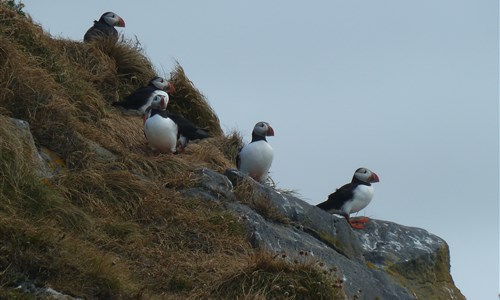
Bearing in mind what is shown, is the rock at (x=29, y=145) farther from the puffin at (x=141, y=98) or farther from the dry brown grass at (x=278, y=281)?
the puffin at (x=141, y=98)

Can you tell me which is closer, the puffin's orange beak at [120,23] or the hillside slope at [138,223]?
the hillside slope at [138,223]

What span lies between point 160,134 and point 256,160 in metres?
1.20

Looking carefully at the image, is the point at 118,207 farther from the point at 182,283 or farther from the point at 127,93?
the point at 127,93

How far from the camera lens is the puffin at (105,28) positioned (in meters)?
14.6

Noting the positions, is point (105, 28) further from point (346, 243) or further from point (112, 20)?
point (346, 243)

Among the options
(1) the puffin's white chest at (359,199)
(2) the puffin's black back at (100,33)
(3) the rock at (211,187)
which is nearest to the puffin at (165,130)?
(3) the rock at (211,187)

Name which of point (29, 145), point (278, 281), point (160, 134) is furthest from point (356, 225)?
point (29, 145)

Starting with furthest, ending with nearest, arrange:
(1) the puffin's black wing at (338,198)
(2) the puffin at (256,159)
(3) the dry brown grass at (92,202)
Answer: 1. (1) the puffin's black wing at (338,198)
2. (2) the puffin at (256,159)
3. (3) the dry brown grass at (92,202)

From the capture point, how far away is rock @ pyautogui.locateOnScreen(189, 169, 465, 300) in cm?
991

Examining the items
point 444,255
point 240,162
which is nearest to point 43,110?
point 240,162

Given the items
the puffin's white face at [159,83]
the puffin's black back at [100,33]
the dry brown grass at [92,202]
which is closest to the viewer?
the dry brown grass at [92,202]

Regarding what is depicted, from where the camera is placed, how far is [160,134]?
37.9 ft

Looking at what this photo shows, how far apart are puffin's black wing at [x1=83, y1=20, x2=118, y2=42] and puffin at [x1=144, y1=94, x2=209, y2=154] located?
86.4 inches

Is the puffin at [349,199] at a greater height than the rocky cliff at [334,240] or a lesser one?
greater
